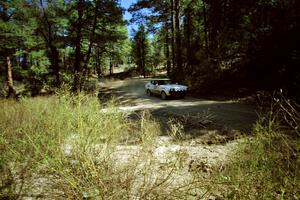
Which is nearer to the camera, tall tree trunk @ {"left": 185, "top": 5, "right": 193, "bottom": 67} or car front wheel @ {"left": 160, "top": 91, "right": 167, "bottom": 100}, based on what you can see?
car front wheel @ {"left": 160, "top": 91, "right": 167, "bottom": 100}

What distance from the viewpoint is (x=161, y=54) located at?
→ 175 feet

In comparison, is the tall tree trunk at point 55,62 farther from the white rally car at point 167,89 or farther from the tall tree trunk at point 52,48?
the white rally car at point 167,89

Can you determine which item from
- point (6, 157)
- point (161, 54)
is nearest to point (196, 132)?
point (6, 157)

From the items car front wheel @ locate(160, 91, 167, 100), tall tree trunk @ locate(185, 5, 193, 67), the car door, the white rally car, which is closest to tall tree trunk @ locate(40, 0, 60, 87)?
the car door

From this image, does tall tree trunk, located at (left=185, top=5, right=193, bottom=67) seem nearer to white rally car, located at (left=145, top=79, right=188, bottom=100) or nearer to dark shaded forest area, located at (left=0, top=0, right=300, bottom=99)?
dark shaded forest area, located at (left=0, top=0, right=300, bottom=99)

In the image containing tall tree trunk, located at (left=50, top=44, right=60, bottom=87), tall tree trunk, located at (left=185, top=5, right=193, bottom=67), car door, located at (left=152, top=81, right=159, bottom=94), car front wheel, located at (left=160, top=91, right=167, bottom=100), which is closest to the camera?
car front wheel, located at (left=160, top=91, right=167, bottom=100)

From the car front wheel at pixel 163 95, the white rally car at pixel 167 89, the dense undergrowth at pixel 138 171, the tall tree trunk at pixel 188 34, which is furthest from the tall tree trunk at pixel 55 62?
the dense undergrowth at pixel 138 171

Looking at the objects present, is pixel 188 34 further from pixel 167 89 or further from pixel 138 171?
pixel 138 171

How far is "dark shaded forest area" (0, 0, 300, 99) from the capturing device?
11.1 metres

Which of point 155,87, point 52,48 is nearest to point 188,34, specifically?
point 155,87

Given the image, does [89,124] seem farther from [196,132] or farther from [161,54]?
[161,54]

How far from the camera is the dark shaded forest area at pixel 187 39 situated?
1113 cm

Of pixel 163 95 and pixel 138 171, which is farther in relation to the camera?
pixel 163 95

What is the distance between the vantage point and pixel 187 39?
25.2 meters
